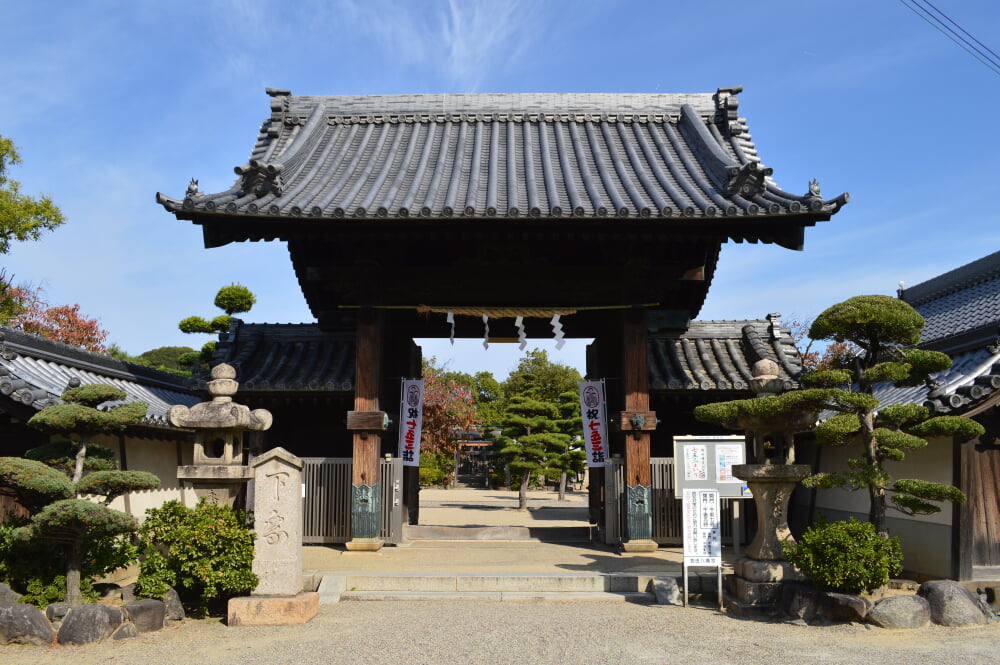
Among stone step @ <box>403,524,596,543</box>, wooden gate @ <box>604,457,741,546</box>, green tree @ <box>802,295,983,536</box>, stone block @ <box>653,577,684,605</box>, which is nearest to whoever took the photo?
green tree @ <box>802,295,983,536</box>

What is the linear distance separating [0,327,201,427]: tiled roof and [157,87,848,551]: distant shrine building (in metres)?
1.39

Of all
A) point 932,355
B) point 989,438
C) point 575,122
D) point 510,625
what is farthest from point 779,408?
point 575,122

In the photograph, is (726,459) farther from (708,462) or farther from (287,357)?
(287,357)

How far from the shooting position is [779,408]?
841 cm

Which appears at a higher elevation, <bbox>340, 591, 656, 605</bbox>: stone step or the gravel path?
the gravel path

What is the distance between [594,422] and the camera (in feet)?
44.0

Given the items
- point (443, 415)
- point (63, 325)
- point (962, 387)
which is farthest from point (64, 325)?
point (962, 387)

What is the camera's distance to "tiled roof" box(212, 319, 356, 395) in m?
13.1

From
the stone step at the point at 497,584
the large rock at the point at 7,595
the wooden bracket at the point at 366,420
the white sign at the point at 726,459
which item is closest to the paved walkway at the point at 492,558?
the stone step at the point at 497,584

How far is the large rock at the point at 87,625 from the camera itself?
6938 millimetres

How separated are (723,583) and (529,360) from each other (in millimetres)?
38913

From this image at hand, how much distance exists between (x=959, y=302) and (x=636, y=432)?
24.4ft

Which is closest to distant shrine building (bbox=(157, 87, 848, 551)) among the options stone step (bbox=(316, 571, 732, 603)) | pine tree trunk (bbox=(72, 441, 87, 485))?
stone step (bbox=(316, 571, 732, 603))

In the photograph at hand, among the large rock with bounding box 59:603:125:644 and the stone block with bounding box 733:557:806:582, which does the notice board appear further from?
the large rock with bounding box 59:603:125:644
